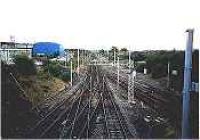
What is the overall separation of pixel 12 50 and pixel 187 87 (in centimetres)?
150

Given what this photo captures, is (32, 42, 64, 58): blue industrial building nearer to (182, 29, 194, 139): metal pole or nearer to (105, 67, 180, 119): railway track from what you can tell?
(105, 67, 180, 119): railway track

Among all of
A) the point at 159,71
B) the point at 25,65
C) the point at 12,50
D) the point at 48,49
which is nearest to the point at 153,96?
the point at 159,71

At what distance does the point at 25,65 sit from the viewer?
10.8 ft

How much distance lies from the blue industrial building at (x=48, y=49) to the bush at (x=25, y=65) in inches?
3.3

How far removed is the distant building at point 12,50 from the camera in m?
3.27

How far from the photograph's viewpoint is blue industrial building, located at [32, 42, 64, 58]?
3217mm

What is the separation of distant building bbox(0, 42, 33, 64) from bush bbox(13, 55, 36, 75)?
37 millimetres

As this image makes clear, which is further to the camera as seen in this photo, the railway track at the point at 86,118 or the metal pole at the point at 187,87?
the railway track at the point at 86,118

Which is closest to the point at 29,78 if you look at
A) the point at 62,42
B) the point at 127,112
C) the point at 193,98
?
the point at 62,42

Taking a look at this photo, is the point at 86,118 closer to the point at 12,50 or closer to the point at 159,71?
the point at 159,71

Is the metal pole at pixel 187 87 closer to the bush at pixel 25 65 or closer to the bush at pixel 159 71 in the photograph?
the bush at pixel 159 71

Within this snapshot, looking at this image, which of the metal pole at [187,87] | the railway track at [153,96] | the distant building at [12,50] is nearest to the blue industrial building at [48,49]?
the distant building at [12,50]

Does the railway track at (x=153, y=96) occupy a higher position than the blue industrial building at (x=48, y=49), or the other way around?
the blue industrial building at (x=48, y=49)

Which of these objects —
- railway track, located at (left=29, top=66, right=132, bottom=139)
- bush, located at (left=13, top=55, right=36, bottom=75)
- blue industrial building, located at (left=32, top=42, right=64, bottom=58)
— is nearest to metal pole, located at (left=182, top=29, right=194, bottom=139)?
railway track, located at (left=29, top=66, right=132, bottom=139)
